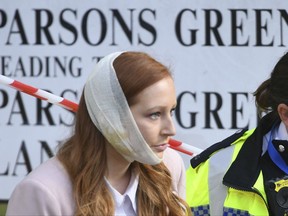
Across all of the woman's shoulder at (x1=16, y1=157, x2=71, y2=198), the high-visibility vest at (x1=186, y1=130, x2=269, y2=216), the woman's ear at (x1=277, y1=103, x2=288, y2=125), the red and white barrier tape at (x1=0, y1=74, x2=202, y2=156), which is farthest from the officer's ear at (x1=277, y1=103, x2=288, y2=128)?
the red and white barrier tape at (x1=0, y1=74, x2=202, y2=156)

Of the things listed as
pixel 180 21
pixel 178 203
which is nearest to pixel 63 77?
pixel 180 21

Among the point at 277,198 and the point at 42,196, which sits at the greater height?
the point at 42,196

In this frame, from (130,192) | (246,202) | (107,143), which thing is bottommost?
(246,202)

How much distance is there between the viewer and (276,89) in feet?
11.0

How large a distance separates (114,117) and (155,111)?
12 cm

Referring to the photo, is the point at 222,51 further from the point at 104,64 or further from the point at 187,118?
the point at 104,64

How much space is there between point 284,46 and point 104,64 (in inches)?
94.7

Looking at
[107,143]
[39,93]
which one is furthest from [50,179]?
[39,93]

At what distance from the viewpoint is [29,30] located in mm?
5082

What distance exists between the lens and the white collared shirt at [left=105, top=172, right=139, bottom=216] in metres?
2.94

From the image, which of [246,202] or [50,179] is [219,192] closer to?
[246,202]

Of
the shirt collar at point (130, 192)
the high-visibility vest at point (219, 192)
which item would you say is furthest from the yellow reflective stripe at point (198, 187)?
the shirt collar at point (130, 192)

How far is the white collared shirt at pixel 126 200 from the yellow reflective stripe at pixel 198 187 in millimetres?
422

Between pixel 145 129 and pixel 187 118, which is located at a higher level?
pixel 145 129
